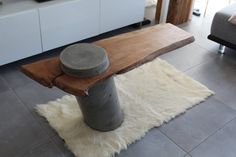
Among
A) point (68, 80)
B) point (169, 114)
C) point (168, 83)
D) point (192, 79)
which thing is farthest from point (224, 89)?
point (68, 80)

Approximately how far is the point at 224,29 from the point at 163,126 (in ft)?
3.64

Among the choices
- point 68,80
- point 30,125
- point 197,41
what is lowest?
point 30,125

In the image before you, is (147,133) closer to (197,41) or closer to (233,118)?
(233,118)

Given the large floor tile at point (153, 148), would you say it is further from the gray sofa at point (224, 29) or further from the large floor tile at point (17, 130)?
the gray sofa at point (224, 29)

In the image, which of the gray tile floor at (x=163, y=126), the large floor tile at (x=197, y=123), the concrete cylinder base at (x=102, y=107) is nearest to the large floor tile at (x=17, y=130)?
the gray tile floor at (x=163, y=126)

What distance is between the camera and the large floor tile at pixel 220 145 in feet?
5.27

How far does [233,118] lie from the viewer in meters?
1.85

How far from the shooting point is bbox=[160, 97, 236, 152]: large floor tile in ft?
5.54

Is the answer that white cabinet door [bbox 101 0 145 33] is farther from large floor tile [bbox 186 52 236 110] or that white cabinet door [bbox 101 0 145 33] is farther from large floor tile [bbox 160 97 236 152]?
large floor tile [bbox 160 97 236 152]

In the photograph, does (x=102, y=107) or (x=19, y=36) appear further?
(x=19, y=36)

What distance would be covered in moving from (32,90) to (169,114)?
38.7 inches

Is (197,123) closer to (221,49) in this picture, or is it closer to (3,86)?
(221,49)

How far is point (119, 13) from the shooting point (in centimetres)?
256

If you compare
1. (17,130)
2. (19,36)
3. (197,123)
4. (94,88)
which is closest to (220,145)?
(197,123)
